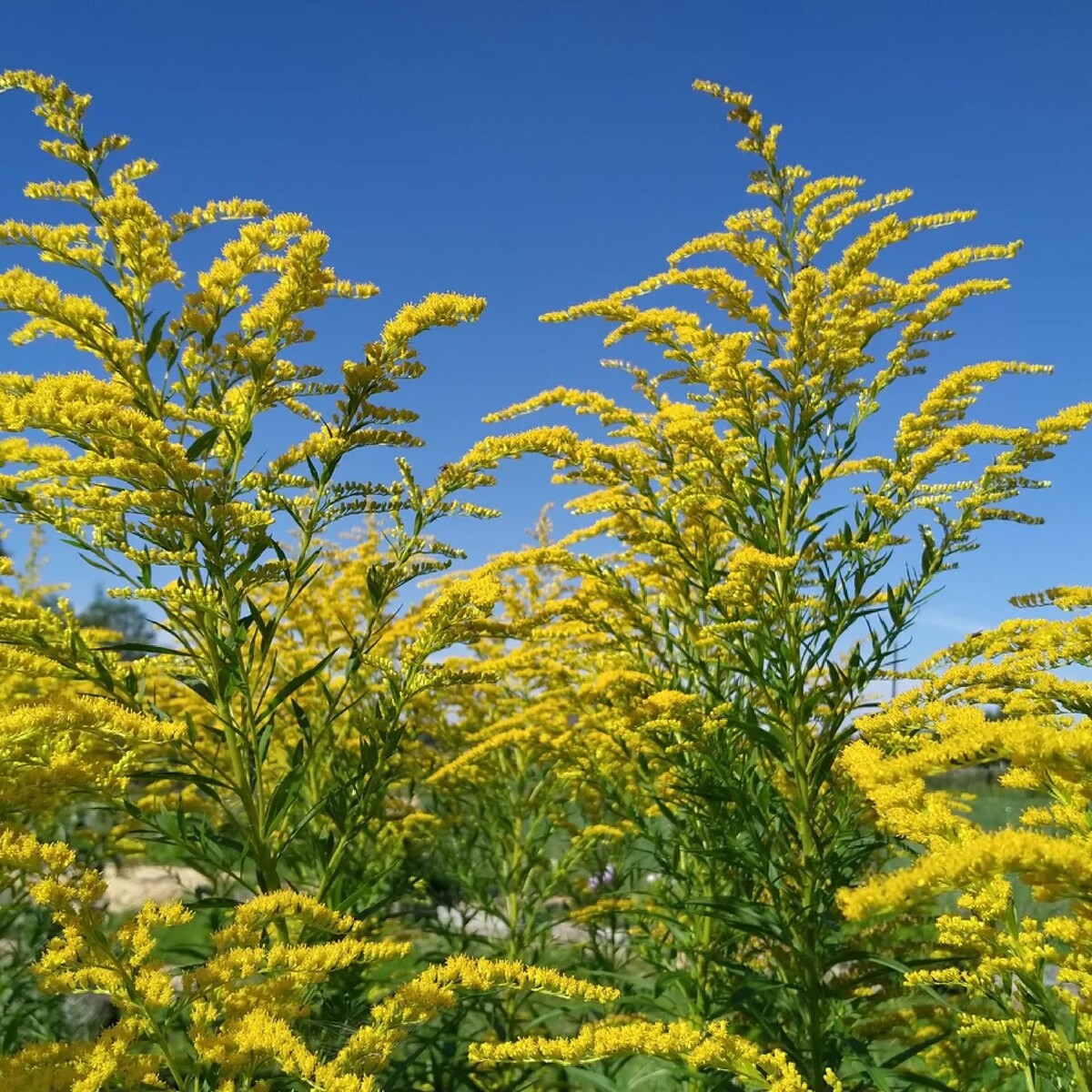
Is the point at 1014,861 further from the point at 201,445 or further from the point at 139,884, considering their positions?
the point at 139,884

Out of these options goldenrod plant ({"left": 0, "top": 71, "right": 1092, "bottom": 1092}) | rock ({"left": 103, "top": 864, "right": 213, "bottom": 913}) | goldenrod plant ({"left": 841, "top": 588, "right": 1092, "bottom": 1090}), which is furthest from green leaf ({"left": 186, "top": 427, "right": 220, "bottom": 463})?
rock ({"left": 103, "top": 864, "right": 213, "bottom": 913})

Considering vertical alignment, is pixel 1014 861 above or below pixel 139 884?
above

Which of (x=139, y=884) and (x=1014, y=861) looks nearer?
(x=1014, y=861)

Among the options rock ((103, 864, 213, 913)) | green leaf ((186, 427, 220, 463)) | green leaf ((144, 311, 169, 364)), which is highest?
green leaf ((144, 311, 169, 364))

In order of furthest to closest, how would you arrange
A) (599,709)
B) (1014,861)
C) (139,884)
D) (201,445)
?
(139,884)
(599,709)
(201,445)
(1014,861)

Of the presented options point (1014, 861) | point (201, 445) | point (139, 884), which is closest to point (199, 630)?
point (201, 445)

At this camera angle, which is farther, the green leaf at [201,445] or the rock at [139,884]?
the rock at [139,884]

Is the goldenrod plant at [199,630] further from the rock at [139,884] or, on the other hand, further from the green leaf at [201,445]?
the rock at [139,884]

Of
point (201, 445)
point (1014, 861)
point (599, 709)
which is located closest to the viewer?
point (1014, 861)

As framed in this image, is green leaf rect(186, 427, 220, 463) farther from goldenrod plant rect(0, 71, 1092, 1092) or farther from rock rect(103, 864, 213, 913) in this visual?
rock rect(103, 864, 213, 913)

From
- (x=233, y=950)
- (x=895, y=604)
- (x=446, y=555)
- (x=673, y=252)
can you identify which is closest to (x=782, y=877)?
(x=895, y=604)

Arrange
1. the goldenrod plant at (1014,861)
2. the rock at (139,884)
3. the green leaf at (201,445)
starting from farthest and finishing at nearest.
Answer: the rock at (139,884) → the green leaf at (201,445) → the goldenrod plant at (1014,861)

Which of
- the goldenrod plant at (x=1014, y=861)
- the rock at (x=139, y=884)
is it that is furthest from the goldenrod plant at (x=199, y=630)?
the rock at (x=139, y=884)

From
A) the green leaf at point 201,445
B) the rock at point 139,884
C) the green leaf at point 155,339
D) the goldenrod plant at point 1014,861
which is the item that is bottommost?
the rock at point 139,884
